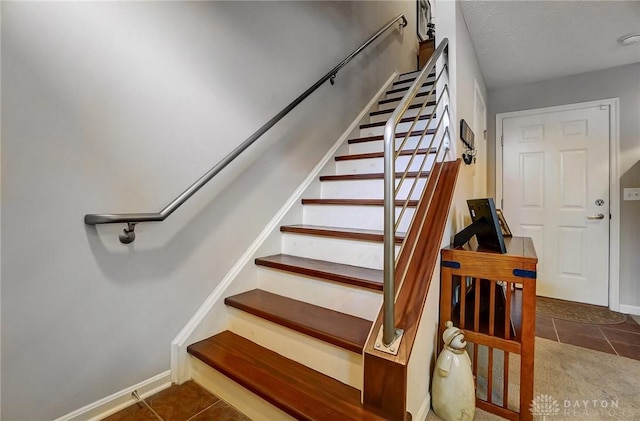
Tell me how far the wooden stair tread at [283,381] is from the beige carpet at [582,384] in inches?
20.4

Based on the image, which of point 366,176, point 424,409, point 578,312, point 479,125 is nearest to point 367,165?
point 366,176

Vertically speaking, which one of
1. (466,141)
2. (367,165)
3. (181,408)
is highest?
(466,141)

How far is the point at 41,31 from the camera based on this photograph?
1.05m

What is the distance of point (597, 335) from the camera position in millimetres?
2234

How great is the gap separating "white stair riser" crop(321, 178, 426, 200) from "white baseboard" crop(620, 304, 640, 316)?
254cm

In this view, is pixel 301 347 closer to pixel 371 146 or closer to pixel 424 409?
pixel 424 409

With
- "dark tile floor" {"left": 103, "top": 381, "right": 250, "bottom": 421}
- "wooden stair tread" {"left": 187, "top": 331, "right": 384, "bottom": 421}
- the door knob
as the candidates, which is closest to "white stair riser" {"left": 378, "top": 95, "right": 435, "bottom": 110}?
the door knob

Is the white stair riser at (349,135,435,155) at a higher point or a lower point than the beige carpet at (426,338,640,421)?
higher

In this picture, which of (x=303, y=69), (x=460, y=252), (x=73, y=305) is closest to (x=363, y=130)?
(x=303, y=69)

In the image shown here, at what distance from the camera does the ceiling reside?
1.95 meters

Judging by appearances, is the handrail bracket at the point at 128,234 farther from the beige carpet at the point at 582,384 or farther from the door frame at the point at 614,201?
the door frame at the point at 614,201

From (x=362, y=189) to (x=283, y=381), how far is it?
1.37m

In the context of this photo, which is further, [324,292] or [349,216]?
[349,216]

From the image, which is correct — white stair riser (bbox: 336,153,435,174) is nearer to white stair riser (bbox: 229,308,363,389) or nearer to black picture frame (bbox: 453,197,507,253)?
black picture frame (bbox: 453,197,507,253)
